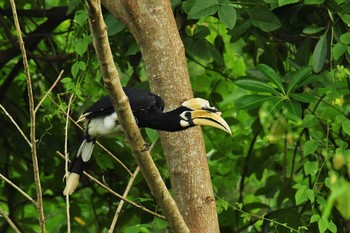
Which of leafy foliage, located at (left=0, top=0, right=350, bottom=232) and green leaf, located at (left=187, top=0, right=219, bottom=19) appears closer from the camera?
green leaf, located at (left=187, top=0, right=219, bottom=19)

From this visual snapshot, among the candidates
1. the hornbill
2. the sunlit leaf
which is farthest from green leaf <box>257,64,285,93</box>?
the hornbill

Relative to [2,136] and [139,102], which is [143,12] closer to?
[139,102]

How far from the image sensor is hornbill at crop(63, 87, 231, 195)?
2375 millimetres

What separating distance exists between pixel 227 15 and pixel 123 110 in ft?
3.99

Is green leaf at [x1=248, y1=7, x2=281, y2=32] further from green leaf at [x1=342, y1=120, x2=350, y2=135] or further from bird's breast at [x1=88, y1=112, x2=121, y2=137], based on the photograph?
bird's breast at [x1=88, y1=112, x2=121, y2=137]

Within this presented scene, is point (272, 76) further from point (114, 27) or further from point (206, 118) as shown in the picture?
point (206, 118)

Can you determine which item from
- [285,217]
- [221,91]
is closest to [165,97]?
[285,217]

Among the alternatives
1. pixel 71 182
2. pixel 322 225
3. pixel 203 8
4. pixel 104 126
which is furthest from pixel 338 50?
pixel 71 182

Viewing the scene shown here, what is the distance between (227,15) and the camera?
2975 millimetres

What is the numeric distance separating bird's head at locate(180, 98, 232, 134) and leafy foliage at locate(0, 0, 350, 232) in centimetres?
60

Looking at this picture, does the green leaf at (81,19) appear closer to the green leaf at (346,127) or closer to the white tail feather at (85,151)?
the white tail feather at (85,151)

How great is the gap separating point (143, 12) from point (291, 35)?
105 cm

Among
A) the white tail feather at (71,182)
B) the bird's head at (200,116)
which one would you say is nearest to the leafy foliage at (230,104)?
the white tail feather at (71,182)

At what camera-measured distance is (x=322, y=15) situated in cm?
335
